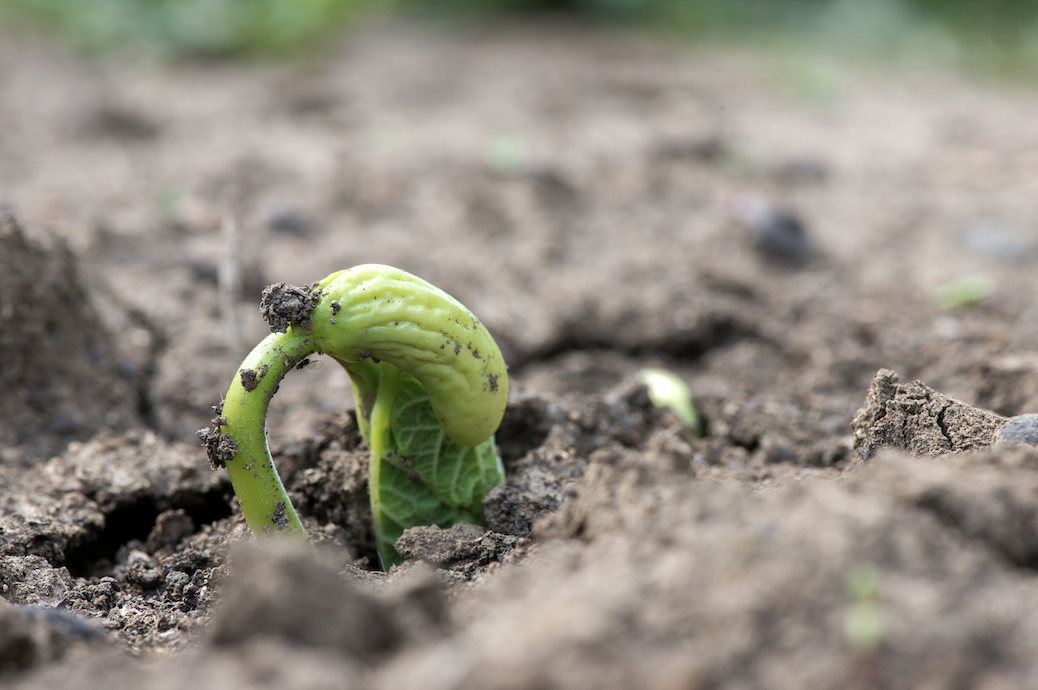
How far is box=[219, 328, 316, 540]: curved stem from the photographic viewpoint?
195cm

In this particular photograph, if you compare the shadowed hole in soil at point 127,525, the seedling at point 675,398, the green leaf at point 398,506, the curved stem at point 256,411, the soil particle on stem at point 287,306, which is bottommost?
the shadowed hole in soil at point 127,525

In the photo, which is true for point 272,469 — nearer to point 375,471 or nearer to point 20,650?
point 375,471

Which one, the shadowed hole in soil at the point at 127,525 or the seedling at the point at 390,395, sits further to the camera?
the shadowed hole in soil at the point at 127,525

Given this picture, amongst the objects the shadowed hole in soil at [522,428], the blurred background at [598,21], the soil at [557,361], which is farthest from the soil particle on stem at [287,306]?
the blurred background at [598,21]

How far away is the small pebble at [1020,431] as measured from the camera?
206cm

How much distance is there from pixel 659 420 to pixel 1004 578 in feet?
4.94

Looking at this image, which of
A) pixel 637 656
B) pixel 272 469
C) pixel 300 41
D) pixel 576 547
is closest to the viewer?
pixel 637 656

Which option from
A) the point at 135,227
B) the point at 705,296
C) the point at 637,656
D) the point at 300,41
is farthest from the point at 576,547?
the point at 300,41

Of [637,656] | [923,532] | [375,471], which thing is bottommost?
[375,471]

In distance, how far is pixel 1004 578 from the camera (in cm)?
147

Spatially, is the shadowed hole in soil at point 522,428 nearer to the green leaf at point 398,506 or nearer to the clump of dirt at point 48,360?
the green leaf at point 398,506

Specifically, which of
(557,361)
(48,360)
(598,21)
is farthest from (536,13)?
(48,360)

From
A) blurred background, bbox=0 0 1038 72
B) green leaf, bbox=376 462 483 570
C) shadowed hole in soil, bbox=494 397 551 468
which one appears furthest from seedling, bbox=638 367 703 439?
blurred background, bbox=0 0 1038 72

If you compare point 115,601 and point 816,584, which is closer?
point 816,584
